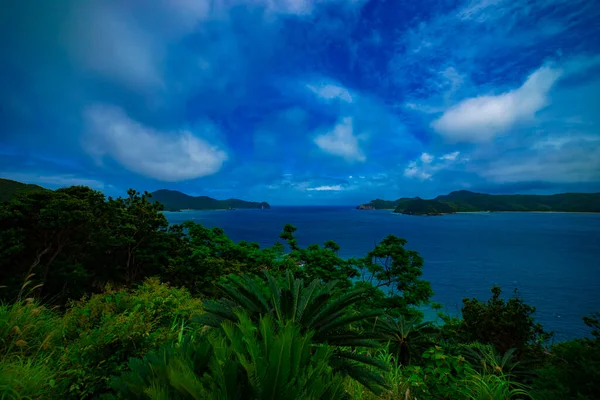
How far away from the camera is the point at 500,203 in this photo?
158625 mm

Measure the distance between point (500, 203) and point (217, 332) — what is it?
199 m

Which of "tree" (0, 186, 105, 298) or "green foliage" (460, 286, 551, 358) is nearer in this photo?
"green foliage" (460, 286, 551, 358)

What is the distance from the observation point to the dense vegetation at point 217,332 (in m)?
1.77

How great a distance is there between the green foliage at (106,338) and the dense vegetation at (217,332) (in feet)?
0.06

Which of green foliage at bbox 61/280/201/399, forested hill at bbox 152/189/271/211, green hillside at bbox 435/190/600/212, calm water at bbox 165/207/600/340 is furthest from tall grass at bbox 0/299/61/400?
green hillside at bbox 435/190/600/212

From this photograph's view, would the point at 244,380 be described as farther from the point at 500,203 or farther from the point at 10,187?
→ the point at 500,203

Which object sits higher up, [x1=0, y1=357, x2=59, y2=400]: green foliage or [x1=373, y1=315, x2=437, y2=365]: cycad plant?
[x1=0, y1=357, x2=59, y2=400]: green foliage

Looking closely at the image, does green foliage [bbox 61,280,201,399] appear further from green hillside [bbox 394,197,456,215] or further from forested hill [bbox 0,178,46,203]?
green hillside [bbox 394,197,456,215]

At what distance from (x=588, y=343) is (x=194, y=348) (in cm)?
383

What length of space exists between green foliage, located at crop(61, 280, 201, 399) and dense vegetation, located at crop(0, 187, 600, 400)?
2cm

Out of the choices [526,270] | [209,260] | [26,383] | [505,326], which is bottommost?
[526,270]

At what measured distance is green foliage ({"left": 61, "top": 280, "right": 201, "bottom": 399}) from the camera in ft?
8.66

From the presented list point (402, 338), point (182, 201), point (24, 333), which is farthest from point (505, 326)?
point (182, 201)

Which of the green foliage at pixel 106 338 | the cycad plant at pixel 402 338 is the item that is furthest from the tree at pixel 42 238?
the cycad plant at pixel 402 338
